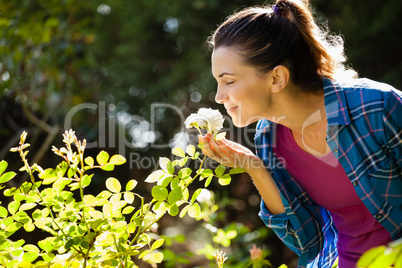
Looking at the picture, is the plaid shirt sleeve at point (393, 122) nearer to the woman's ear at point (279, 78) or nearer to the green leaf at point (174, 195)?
the woman's ear at point (279, 78)

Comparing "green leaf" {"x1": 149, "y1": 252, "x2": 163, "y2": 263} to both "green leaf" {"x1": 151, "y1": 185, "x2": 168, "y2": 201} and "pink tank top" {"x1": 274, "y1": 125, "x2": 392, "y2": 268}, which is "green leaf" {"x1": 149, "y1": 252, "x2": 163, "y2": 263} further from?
"pink tank top" {"x1": 274, "y1": 125, "x2": 392, "y2": 268}

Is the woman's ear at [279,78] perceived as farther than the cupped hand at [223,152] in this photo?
Yes

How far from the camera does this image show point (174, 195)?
115 centimetres

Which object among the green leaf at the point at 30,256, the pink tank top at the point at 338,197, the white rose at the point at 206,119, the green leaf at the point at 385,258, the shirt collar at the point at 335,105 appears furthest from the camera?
the pink tank top at the point at 338,197

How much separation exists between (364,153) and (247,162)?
1.20 ft

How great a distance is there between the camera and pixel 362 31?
2.61 m

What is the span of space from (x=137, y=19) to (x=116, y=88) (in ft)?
1.54

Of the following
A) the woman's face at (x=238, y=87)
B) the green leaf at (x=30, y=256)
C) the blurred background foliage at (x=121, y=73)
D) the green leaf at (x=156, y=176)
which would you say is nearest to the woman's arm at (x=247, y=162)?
the woman's face at (x=238, y=87)

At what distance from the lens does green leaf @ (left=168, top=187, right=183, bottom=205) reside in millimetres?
1147

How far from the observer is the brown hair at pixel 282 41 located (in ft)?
5.01

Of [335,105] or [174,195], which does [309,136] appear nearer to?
[335,105]

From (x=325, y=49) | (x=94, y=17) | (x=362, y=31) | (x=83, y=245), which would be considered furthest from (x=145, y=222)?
(x=94, y=17)

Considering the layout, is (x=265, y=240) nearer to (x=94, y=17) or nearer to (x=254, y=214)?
(x=254, y=214)

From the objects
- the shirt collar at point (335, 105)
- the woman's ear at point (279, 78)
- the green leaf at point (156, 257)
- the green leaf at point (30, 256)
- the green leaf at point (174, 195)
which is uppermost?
the woman's ear at point (279, 78)
